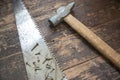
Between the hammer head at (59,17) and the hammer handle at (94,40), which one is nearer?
the hammer handle at (94,40)

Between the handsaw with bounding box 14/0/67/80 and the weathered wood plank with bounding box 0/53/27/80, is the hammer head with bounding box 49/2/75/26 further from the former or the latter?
the weathered wood plank with bounding box 0/53/27/80

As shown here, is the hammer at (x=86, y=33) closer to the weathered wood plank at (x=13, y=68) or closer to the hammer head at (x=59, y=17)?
the hammer head at (x=59, y=17)

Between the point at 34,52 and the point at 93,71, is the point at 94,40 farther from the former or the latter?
the point at 34,52

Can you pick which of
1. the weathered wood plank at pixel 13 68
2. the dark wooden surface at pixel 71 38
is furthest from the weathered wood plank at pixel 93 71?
the weathered wood plank at pixel 13 68

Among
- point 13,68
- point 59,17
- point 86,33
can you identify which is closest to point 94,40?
point 86,33

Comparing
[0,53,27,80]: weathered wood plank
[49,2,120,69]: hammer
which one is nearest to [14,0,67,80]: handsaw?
[0,53,27,80]: weathered wood plank

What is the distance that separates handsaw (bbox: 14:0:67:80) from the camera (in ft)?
2.94

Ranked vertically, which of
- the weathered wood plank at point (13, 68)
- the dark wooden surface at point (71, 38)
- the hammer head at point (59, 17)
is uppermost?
the hammer head at point (59, 17)

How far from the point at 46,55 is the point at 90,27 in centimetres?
30

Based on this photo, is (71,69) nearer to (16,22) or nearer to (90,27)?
(90,27)

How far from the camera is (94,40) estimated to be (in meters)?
0.95

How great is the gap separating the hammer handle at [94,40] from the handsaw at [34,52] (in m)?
0.18

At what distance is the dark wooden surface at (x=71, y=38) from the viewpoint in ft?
2.97

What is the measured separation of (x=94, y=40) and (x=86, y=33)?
0.20 ft
